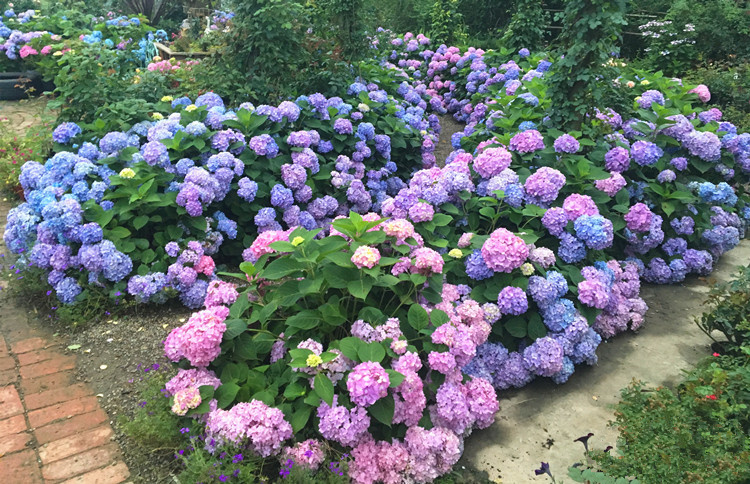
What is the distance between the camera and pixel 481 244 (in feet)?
10.3

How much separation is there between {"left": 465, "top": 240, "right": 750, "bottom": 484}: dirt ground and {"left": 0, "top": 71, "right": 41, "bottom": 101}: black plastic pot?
786 centimetres

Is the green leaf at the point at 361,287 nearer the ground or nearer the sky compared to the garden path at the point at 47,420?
nearer the sky

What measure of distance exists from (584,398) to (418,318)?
3.55ft

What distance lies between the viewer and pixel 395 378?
89.8 inches

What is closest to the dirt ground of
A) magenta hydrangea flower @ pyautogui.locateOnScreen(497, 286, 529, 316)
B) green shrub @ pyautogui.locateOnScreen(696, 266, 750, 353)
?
green shrub @ pyautogui.locateOnScreen(696, 266, 750, 353)

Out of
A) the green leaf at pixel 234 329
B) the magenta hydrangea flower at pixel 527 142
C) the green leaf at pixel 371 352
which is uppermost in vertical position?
the magenta hydrangea flower at pixel 527 142

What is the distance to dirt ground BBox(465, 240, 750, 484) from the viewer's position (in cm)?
251

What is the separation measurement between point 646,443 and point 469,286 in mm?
1222

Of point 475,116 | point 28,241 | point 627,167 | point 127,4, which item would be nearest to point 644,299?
point 627,167

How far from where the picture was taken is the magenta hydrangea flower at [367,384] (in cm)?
220

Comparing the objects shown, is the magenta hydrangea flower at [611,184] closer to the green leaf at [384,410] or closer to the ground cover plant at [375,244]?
the ground cover plant at [375,244]

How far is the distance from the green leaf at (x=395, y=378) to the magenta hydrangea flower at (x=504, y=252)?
3.13ft

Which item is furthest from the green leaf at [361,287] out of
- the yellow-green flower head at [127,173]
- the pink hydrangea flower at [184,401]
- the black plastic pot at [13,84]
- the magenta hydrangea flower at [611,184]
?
the black plastic pot at [13,84]

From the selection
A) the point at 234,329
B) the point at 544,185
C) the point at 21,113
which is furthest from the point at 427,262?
the point at 21,113
